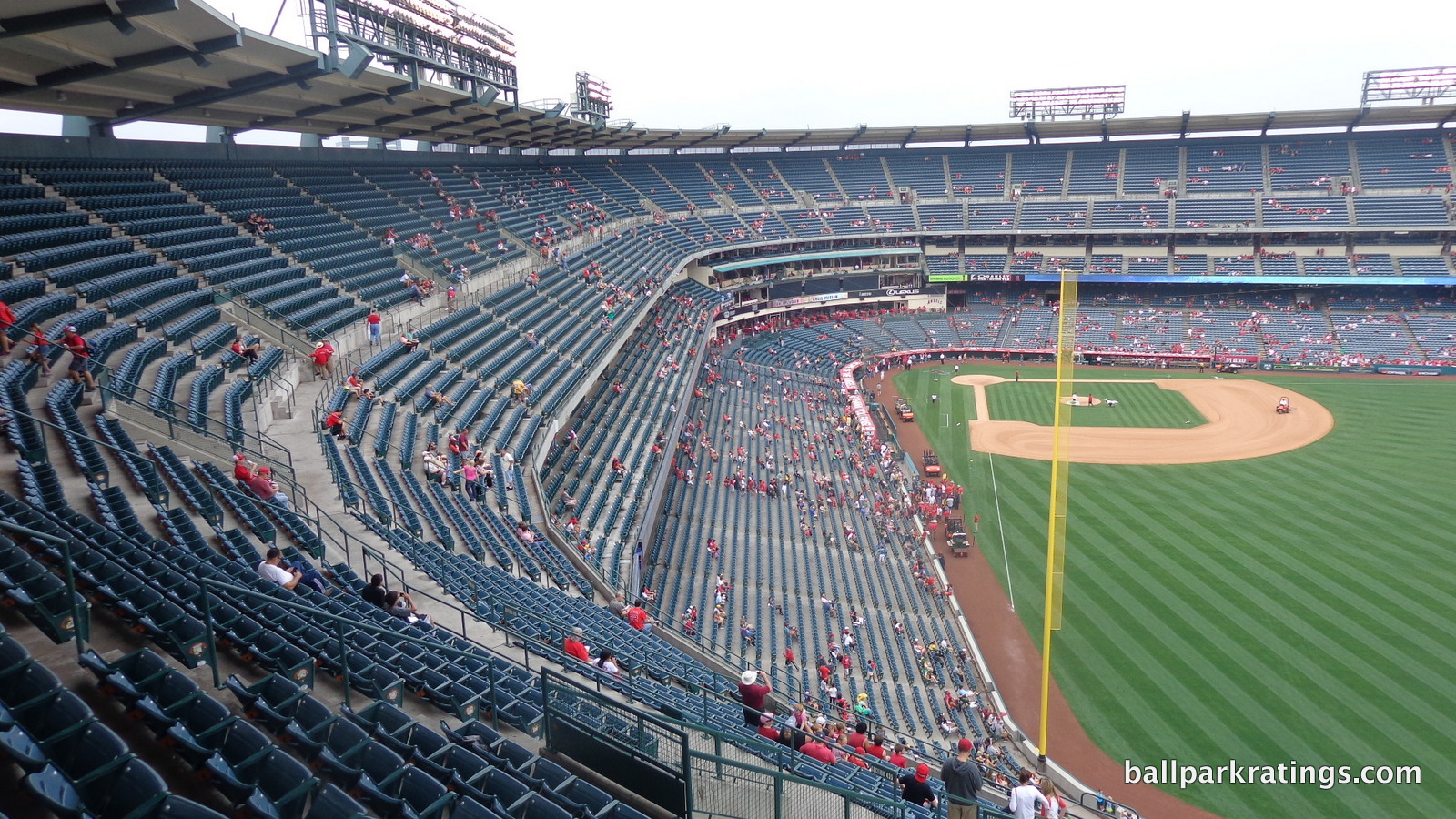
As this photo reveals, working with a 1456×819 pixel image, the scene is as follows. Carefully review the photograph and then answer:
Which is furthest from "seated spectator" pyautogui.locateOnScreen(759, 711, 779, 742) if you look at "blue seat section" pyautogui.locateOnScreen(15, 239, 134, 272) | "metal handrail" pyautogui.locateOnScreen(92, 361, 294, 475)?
"blue seat section" pyautogui.locateOnScreen(15, 239, 134, 272)

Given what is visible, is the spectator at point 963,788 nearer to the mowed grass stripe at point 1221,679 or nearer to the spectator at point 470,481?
the mowed grass stripe at point 1221,679

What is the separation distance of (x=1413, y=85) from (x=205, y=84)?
66395mm

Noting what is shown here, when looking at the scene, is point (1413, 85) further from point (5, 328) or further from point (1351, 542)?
point (5, 328)

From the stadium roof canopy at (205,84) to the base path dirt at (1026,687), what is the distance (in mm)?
21115

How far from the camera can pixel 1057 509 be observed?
2738 cm

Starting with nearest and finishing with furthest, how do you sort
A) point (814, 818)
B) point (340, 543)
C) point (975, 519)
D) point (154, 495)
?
point (814, 818) < point (154, 495) < point (340, 543) < point (975, 519)

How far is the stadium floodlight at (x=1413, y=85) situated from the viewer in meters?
49.4

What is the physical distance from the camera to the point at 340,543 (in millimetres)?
11344

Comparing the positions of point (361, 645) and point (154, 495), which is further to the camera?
point (154, 495)

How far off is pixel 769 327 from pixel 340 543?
45.7 m

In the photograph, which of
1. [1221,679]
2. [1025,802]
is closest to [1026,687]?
[1221,679]

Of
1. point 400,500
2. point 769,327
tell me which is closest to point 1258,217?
point 769,327

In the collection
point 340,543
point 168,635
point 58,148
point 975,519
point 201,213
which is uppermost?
point 58,148

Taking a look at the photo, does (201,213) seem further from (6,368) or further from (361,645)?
(361,645)
